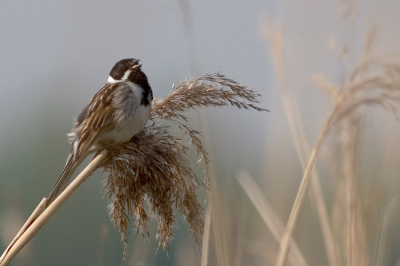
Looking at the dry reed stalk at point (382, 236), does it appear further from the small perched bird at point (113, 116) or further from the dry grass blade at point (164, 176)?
the small perched bird at point (113, 116)

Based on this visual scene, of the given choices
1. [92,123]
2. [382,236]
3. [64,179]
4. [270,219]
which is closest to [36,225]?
[64,179]

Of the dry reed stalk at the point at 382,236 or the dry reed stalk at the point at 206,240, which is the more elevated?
the dry reed stalk at the point at 206,240

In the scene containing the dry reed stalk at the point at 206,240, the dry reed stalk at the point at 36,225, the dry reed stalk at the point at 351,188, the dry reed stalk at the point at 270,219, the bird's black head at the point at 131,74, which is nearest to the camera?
the dry reed stalk at the point at 36,225

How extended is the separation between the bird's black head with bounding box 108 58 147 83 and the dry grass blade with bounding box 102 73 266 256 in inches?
26.9

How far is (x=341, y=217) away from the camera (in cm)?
175

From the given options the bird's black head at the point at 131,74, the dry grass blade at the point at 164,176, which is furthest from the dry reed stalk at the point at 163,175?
the bird's black head at the point at 131,74

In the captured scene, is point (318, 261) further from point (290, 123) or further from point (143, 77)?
point (143, 77)

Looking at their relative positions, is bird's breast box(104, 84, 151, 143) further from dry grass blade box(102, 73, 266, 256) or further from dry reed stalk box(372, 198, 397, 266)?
dry reed stalk box(372, 198, 397, 266)

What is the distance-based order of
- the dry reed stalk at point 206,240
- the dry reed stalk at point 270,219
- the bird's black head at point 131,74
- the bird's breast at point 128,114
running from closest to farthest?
the dry reed stalk at point 206,240, the dry reed stalk at point 270,219, the bird's breast at point 128,114, the bird's black head at point 131,74

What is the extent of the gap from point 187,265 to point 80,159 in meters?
0.86

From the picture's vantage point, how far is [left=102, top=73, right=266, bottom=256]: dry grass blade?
5.07 ft

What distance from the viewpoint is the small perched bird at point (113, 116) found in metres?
1.85

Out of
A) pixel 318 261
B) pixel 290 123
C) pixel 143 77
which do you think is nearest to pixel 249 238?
pixel 318 261

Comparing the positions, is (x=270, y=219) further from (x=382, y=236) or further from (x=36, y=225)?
(x=36, y=225)
